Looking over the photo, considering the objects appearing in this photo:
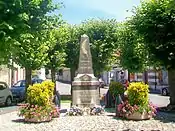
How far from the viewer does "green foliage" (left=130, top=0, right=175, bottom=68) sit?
1781 cm

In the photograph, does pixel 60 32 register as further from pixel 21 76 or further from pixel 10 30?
pixel 10 30

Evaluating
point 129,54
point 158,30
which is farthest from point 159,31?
point 129,54

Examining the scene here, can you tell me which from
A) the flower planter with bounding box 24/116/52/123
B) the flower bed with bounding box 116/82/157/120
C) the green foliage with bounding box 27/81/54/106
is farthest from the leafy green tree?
the flower planter with bounding box 24/116/52/123

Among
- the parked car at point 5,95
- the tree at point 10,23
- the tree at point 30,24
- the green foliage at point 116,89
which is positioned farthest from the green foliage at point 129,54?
the tree at point 10,23

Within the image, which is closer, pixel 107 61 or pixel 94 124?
pixel 94 124

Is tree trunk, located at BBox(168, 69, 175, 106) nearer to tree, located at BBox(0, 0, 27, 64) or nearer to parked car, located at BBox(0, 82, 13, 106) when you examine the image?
parked car, located at BBox(0, 82, 13, 106)

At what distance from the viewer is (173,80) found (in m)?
19.2

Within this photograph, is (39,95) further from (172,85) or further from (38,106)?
(172,85)

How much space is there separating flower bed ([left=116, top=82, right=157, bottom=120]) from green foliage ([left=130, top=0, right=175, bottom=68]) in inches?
138

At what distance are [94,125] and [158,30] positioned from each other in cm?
670

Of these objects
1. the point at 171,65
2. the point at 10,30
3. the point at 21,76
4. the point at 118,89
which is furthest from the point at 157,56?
the point at 21,76

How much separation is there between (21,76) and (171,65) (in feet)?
112

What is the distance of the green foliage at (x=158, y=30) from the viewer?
17812 mm

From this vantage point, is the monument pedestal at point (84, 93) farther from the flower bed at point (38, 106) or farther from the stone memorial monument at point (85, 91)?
the flower bed at point (38, 106)
